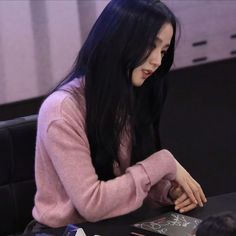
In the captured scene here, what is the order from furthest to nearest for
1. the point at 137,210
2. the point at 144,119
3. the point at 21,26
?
the point at 21,26 → the point at 144,119 → the point at 137,210

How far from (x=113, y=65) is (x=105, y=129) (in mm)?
166

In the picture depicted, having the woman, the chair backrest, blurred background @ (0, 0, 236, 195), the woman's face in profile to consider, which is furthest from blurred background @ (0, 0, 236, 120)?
the woman's face in profile

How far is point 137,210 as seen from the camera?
128 centimetres

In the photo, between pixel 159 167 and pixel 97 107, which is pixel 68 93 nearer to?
pixel 97 107

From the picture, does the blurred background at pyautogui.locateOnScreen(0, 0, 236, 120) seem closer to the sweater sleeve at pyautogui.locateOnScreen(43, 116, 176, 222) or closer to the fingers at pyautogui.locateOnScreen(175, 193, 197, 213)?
the sweater sleeve at pyautogui.locateOnScreen(43, 116, 176, 222)

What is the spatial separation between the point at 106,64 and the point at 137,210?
362mm

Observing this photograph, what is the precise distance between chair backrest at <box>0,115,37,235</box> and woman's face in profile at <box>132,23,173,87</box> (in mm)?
384

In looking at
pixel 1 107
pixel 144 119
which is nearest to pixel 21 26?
pixel 1 107

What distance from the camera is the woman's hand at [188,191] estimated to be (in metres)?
1.29

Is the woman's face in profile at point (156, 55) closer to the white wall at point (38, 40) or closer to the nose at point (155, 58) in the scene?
the nose at point (155, 58)

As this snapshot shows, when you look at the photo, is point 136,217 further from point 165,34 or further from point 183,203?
point 165,34

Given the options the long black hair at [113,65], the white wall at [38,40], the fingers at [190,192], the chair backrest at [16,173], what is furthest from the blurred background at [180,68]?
the fingers at [190,192]

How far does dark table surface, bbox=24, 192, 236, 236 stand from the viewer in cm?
116

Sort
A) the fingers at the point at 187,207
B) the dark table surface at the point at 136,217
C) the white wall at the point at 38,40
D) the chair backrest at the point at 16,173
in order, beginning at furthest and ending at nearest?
the white wall at the point at 38,40 → the chair backrest at the point at 16,173 → the fingers at the point at 187,207 → the dark table surface at the point at 136,217
